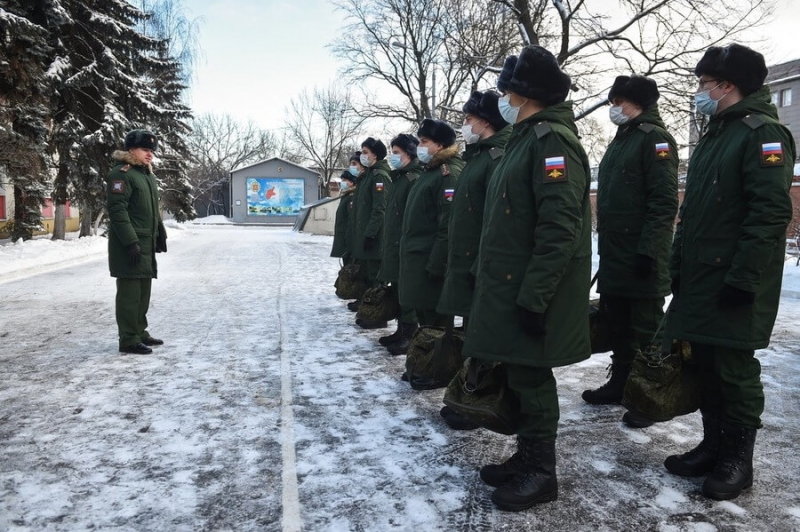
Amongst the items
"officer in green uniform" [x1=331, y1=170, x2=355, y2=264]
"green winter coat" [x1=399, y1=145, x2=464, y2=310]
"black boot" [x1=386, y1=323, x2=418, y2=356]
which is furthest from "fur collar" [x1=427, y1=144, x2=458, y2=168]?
"officer in green uniform" [x1=331, y1=170, x2=355, y2=264]

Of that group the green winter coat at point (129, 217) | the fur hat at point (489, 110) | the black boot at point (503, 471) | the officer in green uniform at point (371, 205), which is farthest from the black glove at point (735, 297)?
the green winter coat at point (129, 217)

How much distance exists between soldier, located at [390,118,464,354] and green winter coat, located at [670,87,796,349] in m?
2.25

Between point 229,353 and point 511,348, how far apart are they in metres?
3.89

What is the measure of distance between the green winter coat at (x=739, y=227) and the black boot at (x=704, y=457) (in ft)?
1.72

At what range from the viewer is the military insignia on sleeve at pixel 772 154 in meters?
2.90

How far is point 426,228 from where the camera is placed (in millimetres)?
5297

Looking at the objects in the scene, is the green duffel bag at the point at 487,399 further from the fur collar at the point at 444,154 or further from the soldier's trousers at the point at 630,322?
the fur collar at the point at 444,154

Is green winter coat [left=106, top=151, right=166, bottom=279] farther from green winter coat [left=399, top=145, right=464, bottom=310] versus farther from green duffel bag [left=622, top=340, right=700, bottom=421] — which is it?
green duffel bag [left=622, top=340, right=700, bottom=421]

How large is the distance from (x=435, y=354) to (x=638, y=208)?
1735 millimetres

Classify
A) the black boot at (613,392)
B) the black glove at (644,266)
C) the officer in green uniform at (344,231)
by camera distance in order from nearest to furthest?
1. the black glove at (644,266)
2. the black boot at (613,392)
3. the officer in green uniform at (344,231)

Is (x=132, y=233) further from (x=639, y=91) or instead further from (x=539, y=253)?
(x=639, y=91)

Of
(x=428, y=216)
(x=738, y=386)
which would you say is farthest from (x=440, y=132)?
(x=738, y=386)

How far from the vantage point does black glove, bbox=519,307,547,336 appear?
9.05 ft

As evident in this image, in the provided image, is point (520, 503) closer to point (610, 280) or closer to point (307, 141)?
point (610, 280)
